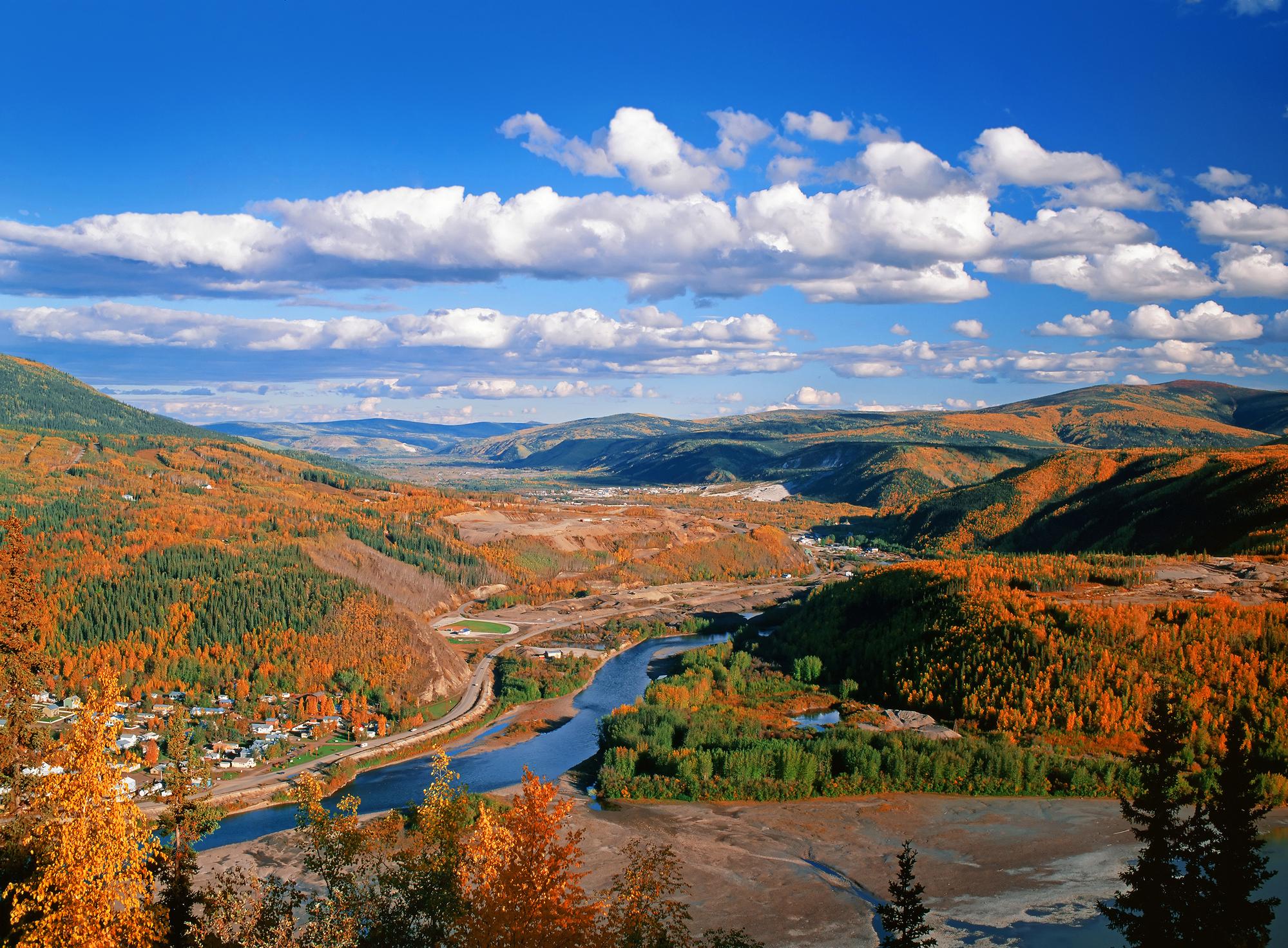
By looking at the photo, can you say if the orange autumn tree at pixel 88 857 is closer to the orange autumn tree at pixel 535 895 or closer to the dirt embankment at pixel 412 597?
the orange autumn tree at pixel 535 895

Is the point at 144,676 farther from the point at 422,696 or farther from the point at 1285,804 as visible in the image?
the point at 1285,804

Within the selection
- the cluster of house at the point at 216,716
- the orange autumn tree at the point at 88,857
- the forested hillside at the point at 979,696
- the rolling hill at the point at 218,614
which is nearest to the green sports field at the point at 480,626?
the rolling hill at the point at 218,614

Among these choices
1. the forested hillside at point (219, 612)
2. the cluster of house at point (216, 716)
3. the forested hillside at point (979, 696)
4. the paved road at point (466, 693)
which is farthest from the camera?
the forested hillside at point (219, 612)

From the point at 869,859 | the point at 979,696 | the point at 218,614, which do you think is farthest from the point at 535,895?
the point at 218,614

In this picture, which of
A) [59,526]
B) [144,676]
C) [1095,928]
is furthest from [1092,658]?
[59,526]

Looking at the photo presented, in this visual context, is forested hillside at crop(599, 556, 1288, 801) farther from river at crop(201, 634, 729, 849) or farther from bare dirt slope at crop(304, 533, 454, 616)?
bare dirt slope at crop(304, 533, 454, 616)

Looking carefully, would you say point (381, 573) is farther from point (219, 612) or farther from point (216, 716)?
point (216, 716)
